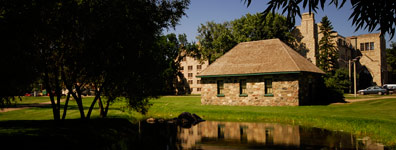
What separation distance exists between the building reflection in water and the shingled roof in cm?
1187

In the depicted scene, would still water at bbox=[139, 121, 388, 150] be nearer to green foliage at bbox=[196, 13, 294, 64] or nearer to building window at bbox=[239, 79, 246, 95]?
building window at bbox=[239, 79, 246, 95]

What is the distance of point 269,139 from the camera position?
13.8 meters

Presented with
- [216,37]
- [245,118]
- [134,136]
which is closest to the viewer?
[134,136]

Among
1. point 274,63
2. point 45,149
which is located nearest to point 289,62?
point 274,63

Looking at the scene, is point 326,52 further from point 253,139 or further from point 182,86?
point 253,139

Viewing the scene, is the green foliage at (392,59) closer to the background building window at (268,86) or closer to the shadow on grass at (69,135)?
the background building window at (268,86)

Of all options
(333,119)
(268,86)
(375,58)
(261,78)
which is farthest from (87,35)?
(375,58)

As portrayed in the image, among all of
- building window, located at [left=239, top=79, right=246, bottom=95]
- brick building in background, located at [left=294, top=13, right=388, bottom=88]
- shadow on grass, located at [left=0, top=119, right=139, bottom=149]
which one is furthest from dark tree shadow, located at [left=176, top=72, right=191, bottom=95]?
shadow on grass, located at [left=0, top=119, right=139, bottom=149]

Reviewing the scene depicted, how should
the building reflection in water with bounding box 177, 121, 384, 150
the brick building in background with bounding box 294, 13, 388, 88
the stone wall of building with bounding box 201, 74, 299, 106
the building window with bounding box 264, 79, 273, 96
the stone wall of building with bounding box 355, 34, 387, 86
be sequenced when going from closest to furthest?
the building reflection in water with bounding box 177, 121, 384, 150 < the stone wall of building with bounding box 201, 74, 299, 106 < the building window with bounding box 264, 79, 273, 96 < the brick building in background with bounding box 294, 13, 388, 88 < the stone wall of building with bounding box 355, 34, 387, 86

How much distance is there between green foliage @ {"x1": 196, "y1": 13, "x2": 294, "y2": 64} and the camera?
51812 millimetres

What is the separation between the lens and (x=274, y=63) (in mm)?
29500

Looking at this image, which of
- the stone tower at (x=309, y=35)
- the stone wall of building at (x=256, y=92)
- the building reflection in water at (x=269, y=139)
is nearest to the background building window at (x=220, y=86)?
the stone wall of building at (x=256, y=92)

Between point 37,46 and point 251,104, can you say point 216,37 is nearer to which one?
point 251,104

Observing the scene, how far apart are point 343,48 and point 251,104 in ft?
152
